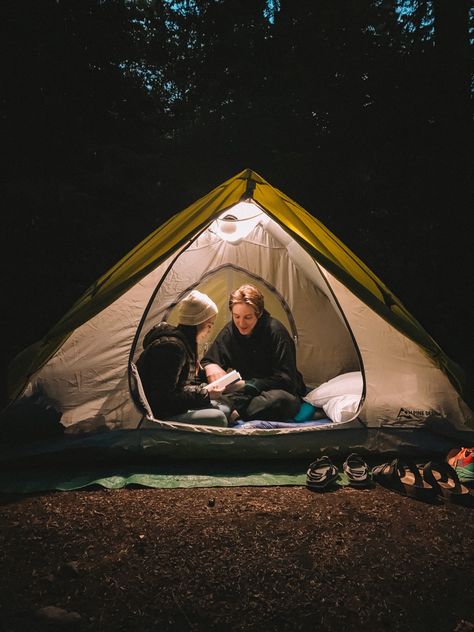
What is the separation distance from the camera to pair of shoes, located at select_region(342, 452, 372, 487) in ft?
8.68

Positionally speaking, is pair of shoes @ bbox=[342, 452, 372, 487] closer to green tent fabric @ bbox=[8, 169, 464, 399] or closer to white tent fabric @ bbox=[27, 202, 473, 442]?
white tent fabric @ bbox=[27, 202, 473, 442]

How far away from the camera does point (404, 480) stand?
263 centimetres

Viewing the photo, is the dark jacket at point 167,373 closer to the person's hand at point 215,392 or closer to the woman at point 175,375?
the woman at point 175,375

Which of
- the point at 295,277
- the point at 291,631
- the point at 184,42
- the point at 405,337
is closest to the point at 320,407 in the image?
the point at 405,337

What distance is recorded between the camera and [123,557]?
2.00m

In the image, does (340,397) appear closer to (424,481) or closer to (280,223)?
(424,481)

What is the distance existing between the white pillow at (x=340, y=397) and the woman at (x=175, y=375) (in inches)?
30.3

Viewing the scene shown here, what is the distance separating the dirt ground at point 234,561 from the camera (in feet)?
5.40

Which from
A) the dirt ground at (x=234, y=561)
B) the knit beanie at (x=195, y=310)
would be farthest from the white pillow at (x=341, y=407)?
the knit beanie at (x=195, y=310)

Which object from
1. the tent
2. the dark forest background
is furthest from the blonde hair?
the dark forest background

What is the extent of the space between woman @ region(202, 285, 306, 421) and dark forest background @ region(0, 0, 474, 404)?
2.47m

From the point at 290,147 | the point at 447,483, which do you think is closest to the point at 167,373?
the point at 447,483

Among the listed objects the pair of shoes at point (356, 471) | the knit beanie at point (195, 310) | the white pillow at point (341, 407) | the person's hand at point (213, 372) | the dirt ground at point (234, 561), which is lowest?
the dirt ground at point (234, 561)

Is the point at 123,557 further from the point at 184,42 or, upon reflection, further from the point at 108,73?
the point at 184,42
